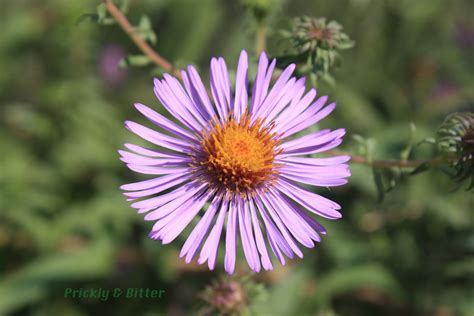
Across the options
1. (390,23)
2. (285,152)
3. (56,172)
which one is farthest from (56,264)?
(390,23)

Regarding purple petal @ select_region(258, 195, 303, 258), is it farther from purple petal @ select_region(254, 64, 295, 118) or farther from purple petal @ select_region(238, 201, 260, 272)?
purple petal @ select_region(254, 64, 295, 118)

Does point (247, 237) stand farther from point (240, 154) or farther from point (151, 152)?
point (151, 152)

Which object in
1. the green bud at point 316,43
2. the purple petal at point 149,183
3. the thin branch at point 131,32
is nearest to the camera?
the purple petal at point 149,183

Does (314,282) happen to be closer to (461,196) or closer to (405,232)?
(405,232)

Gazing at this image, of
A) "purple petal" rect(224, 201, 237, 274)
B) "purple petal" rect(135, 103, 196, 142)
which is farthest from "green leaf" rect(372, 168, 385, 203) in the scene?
"purple petal" rect(135, 103, 196, 142)

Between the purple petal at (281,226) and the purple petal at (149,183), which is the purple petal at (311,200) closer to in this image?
the purple petal at (281,226)

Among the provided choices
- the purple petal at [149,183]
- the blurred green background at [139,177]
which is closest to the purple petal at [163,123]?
the purple petal at [149,183]

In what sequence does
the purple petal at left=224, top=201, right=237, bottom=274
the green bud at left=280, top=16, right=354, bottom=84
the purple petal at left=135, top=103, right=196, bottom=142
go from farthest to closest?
the green bud at left=280, top=16, right=354, bottom=84, the purple petal at left=135, top=103, right=196, bottom=142, the purple petal at left=224, top=201, right=237, bottom=274
